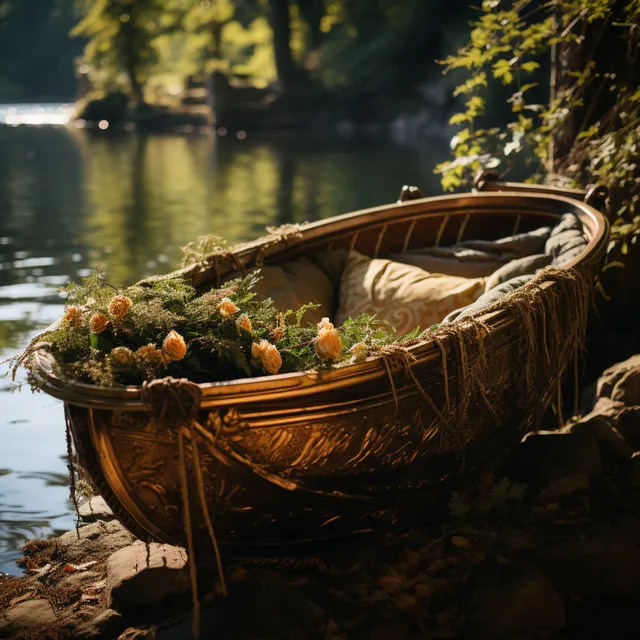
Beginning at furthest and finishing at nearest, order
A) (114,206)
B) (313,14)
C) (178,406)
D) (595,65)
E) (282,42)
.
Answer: (313,14) < (282,42) < (114,206) < (595,65) < (178,406)

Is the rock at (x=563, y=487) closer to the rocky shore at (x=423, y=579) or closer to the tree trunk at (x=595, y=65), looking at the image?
the rocky shore at (x=423, y=579)

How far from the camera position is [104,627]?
98.0 inches

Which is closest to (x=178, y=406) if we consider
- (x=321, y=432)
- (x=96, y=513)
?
(x=321, y=432)

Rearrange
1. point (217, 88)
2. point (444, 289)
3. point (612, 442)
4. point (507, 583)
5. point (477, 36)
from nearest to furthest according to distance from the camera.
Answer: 1. point (507, 583)
2. point (612, 442)
3. point (444, 289)
4. point (477, 36)
5. point (217, 88)

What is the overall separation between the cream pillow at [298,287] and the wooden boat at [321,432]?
102 cm

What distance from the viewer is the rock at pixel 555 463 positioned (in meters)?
3.01

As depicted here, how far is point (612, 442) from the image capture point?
10.6ft

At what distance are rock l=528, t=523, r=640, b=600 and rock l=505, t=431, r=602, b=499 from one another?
1.33ft

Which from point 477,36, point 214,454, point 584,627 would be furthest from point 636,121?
point 214,454

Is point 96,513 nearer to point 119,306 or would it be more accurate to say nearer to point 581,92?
point 119,306

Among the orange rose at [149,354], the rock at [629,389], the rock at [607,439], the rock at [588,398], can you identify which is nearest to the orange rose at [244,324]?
the orange rose at [149,354]

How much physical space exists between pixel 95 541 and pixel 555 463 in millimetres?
1536

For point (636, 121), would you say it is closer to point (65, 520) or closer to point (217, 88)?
point (65, 520)

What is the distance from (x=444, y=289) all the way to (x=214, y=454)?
5.05 ft
